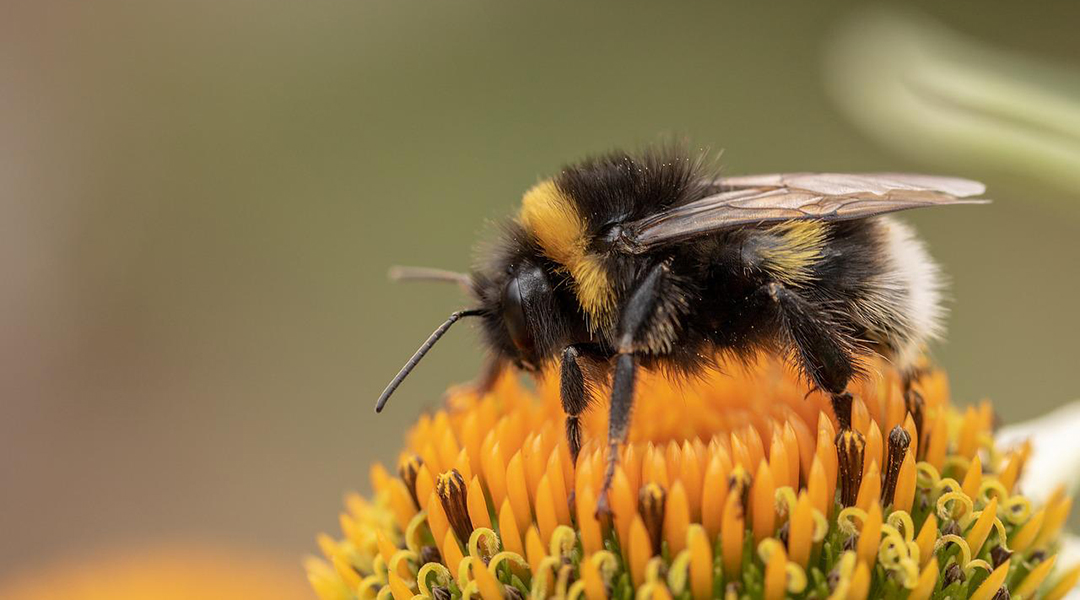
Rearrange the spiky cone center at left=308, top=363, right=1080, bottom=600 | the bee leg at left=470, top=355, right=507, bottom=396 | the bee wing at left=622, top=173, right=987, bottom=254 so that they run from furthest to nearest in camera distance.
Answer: the bee leg at left=470, top=355, right=507, bottom=396, the bee wing at left=622, top=173, right=987, bottom=254, the spiky cone center at left=308, top=363, right=1080, bottom=600

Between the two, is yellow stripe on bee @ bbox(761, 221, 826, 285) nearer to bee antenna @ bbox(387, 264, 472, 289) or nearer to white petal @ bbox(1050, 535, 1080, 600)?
bee antenna @ bbox(387, 264, 472, 289)

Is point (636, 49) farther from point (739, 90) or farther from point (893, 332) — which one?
point (893, 332)

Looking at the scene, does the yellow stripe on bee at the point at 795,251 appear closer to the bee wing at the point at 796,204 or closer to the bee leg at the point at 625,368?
the bee wing at the point at 796,204

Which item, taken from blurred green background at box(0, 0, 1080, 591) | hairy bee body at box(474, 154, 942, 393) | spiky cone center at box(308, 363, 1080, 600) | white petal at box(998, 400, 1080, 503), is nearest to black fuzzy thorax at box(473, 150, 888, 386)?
hairy bee body at box(474, 154, 942, 393)

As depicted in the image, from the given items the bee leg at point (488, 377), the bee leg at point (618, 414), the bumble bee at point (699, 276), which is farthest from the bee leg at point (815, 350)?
the bee leg at point (488, 377)

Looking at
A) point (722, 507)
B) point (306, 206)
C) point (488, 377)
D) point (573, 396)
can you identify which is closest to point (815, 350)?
point (722, 507)

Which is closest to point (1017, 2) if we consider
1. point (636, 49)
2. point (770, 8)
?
point (770, 8)
